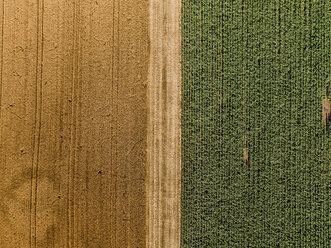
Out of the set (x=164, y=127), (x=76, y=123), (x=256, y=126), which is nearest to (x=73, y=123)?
(x=76, y=123)

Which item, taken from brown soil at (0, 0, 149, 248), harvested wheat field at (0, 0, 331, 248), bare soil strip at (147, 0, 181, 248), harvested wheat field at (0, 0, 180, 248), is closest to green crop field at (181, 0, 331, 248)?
harvested wheat field at (0, 0, 331, 248)

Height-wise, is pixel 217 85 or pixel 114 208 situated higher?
pixel 217 85

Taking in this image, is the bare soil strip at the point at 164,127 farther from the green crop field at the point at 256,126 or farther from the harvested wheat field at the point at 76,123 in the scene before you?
the green crop field at the point at 256,126

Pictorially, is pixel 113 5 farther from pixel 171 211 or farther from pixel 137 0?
pixel 171 211

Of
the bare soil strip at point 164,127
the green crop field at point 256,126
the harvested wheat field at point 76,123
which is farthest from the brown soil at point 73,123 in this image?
the green crop field at point 256,126

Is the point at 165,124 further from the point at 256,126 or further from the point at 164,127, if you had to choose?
the point at 256,126

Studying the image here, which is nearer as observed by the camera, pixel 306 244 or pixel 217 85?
pixel 306 244

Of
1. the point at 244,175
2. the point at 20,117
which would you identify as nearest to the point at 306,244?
the point at 244,175
